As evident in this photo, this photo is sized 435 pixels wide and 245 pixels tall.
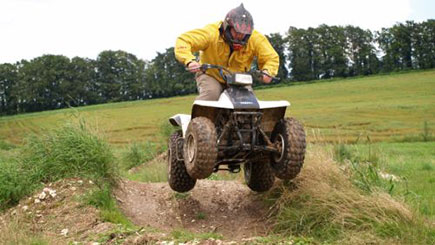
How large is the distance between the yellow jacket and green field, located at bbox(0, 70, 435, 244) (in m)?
1.94

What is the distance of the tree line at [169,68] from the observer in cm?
7612

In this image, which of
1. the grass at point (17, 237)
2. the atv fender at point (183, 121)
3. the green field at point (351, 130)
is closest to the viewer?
the grass at point (17, 237)

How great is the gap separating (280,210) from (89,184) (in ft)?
10.6

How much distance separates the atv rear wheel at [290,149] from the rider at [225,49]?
91 centimetres

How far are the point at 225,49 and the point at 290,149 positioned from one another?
5.80 ft

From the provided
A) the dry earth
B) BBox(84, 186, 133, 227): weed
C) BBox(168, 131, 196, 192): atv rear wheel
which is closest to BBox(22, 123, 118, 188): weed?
the dry earth

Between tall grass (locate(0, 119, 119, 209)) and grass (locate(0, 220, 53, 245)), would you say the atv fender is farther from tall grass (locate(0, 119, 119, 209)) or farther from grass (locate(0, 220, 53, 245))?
grass (locate(0, 220, 53, 245))

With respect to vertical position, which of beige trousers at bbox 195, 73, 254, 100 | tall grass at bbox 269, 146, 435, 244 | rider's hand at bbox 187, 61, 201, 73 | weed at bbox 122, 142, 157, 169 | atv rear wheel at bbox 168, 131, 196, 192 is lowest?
weed at bbox 122, 142, 157, 169

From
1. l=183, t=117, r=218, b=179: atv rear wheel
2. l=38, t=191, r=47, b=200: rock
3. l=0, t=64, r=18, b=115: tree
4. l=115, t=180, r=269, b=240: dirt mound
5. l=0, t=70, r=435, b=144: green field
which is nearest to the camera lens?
l=183, t=117, r=218, b=179: atv rear wheel

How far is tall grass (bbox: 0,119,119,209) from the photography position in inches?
330

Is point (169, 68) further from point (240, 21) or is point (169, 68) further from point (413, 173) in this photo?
point (240, 21)

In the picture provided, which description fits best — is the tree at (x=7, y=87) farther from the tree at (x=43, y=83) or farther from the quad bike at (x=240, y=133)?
the quad bike at (x=240, y=133)

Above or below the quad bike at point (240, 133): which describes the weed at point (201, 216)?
below

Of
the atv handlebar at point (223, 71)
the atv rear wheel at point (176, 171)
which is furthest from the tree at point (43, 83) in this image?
the atv handlebar at point (223, 71)
